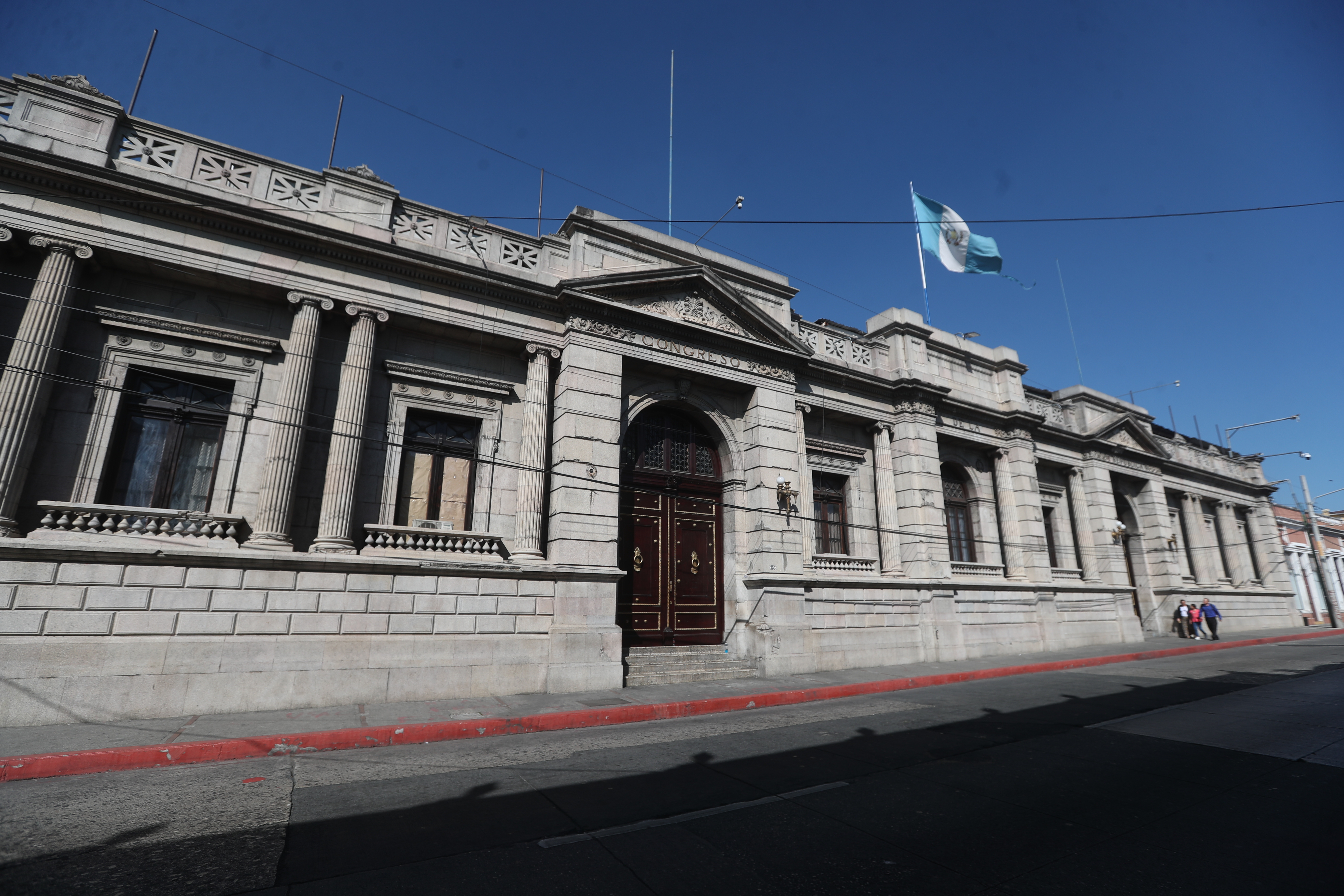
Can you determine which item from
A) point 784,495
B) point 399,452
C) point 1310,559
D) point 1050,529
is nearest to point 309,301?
point 399,452

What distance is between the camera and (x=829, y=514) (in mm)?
17859

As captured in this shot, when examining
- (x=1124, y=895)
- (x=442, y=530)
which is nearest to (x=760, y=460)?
(x=442, y=530)

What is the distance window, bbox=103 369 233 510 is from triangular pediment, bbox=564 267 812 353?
7185 millimetres

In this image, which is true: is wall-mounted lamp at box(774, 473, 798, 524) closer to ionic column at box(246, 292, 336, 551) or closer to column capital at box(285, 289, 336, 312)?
ionic column at box(246, 292, 336, 551)

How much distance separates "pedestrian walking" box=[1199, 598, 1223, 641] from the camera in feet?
75.5

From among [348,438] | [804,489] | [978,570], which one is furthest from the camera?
[978,570]

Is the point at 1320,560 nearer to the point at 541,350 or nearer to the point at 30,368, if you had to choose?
the point at 541,350

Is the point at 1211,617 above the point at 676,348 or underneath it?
underneath

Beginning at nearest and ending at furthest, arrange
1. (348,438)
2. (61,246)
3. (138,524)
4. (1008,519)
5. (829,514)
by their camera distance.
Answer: (138,524) < (61,246) < (348,438) < (829,514) < (1008,519)

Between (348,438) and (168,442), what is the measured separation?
3.01 m

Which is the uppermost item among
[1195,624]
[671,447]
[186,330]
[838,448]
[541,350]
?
[541,350]

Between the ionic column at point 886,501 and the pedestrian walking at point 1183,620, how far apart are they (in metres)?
15.5

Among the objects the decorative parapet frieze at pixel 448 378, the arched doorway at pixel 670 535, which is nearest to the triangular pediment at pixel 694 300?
the arched doorway at pixel 670 535

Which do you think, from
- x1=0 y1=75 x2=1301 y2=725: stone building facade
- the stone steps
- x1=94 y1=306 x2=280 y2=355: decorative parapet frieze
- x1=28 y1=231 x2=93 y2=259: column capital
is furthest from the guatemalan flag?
x1=28 y1=231 x2=93 y2=259: column capital
